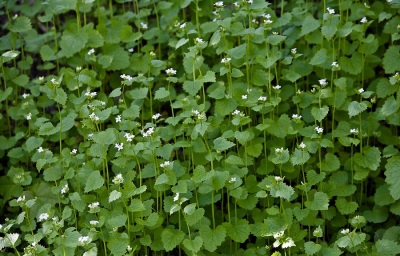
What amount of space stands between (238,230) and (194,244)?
0.29 m

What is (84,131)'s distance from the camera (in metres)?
3.97

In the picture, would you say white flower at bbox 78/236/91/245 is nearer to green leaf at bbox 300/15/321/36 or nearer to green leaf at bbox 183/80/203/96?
green leaf at bbox 183/80/203/96

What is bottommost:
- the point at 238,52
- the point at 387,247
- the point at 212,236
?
the point at 387,247

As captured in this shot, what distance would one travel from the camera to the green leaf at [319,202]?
349 centimetres

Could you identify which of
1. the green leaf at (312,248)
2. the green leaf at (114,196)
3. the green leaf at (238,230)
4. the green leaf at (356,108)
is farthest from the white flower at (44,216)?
the green leaf at (356,108)

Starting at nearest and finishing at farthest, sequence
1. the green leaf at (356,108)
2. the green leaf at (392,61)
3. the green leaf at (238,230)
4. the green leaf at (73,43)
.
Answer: the green leaf at (238,230), the green leaf at (356,108), the green leaf at (392,61), the green leaf at (73,43)

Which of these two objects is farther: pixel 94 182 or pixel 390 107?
pixel 390 107

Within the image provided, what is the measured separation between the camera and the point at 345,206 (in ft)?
12.1

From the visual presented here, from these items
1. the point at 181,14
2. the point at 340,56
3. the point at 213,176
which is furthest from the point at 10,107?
the point at 340,56

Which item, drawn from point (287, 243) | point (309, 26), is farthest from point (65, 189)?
point (309, 26)

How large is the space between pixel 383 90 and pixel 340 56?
0.49 metres

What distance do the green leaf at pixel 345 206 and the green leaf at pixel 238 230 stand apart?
0.57 metres

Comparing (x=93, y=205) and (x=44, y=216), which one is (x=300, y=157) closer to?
(x=93, y=205)

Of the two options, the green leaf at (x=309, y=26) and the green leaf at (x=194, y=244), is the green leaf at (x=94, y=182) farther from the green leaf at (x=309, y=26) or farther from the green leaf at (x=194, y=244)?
the green leaf at (x=309, y=26)
